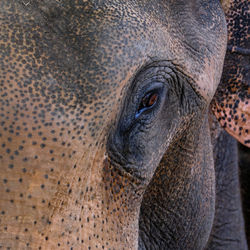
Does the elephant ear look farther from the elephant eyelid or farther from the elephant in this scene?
the elephant eyelid

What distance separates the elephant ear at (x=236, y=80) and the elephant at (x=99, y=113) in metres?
0.18

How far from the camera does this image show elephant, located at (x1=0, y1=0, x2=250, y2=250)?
996 millimetres

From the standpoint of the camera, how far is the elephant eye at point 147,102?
1.33m

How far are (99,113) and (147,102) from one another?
262 millimetres

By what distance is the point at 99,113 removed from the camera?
1118 mm

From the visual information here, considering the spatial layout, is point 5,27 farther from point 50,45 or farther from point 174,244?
point 174,244

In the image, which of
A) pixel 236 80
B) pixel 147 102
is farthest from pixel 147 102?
pixel 236 80

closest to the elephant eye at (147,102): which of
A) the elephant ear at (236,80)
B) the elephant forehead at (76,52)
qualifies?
the elephant forehead at (76,52)

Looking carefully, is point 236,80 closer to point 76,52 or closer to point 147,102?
point 147,102

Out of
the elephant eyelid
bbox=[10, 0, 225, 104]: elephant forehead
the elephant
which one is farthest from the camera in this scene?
the elephant eyelid

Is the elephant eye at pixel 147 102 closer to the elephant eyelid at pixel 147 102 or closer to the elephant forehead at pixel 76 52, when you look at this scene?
the elephant eyelid at pixel 147 102

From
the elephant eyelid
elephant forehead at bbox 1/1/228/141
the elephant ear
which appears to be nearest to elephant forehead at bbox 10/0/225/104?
elephant forehead at bbox 1/1/228/141

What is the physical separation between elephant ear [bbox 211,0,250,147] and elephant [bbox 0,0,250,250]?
0.59 ft

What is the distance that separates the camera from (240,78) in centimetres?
186
